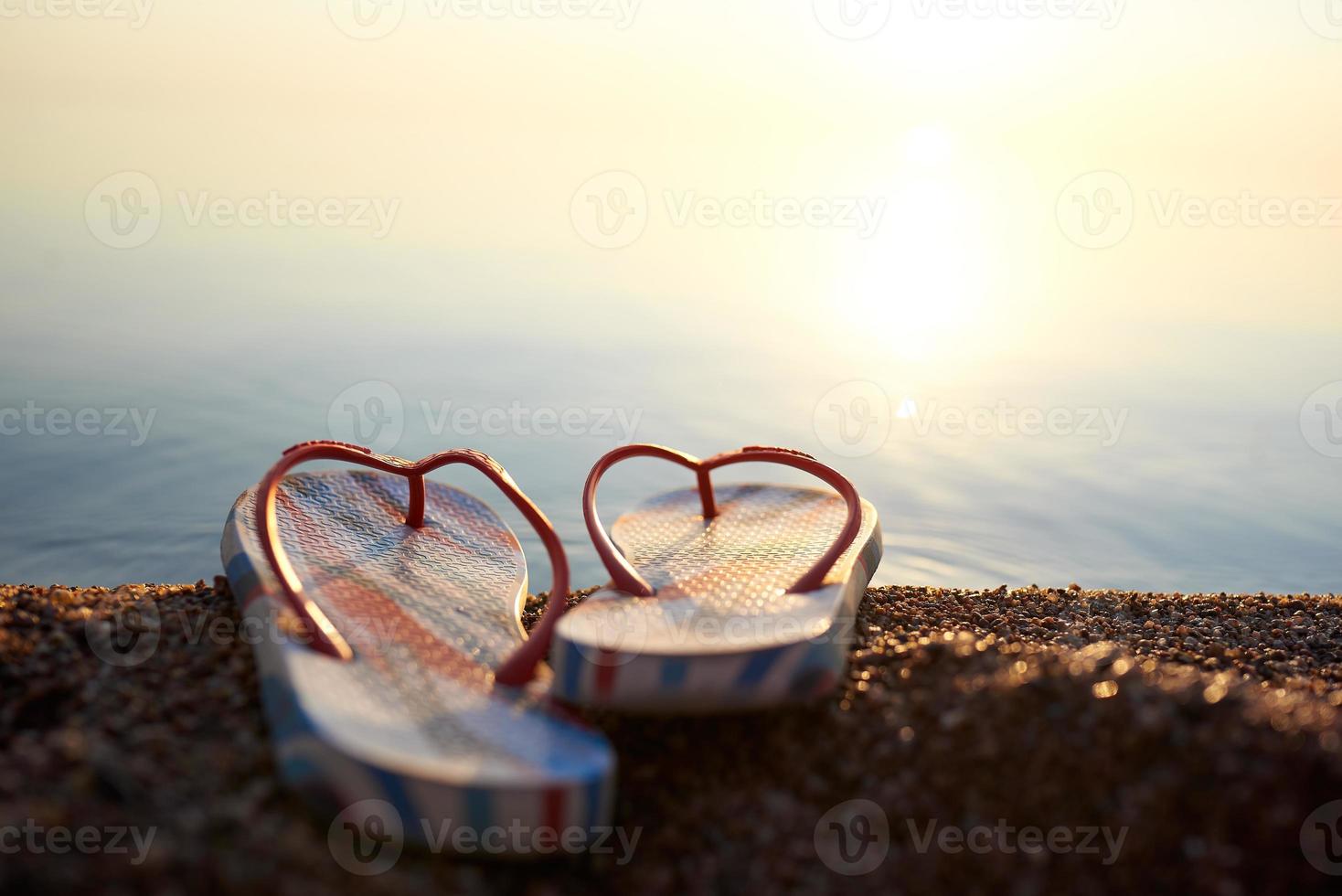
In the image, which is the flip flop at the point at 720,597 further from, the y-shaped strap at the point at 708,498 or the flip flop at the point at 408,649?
the flip flop at the point at 408,649

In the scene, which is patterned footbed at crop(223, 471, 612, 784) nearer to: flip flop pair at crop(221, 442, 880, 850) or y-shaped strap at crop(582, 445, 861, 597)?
flip flop pair at crop(221, 442, 880, 850)

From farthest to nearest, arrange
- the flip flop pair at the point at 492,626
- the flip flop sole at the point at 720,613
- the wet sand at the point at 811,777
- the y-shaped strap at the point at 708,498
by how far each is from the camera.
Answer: the y-shaped strap at the point at 708,498 → the flip flop sole at the point at 720,613 → the flip flop pair at the point at 492,626 → the wet sand at the point at 811,777

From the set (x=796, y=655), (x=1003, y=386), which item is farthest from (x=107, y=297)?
(x=796, y=655)

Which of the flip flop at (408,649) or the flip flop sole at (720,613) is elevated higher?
the flip flop sole at (720,613)

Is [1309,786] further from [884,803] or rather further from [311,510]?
[311,510]

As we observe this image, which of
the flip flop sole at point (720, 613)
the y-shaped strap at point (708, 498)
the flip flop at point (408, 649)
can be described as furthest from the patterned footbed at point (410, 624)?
the y-shaped strap at point (708, 498)

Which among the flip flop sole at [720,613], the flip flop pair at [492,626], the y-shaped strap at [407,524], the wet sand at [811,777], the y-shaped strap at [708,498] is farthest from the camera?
the y-shaped strap at [708,498]

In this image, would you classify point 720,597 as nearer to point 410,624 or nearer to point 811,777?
point 811,777
